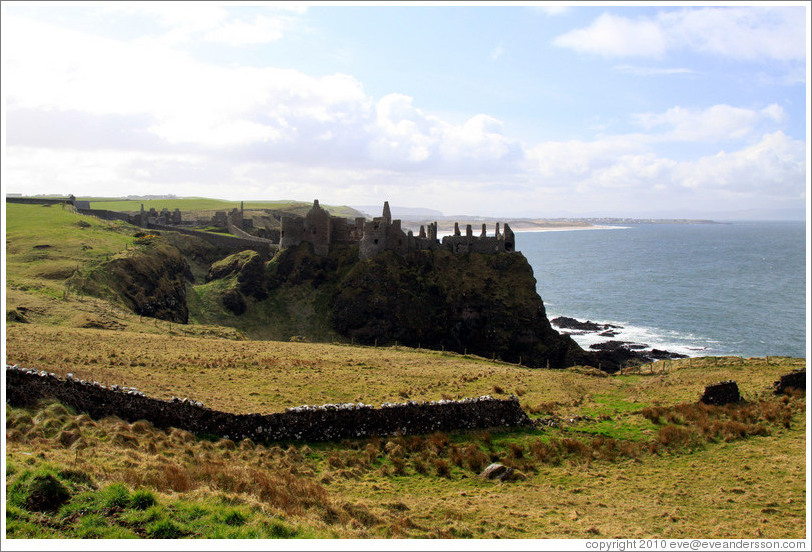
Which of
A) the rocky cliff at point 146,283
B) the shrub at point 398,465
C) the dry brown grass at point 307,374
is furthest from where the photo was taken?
the rocky cliff at point 146,283

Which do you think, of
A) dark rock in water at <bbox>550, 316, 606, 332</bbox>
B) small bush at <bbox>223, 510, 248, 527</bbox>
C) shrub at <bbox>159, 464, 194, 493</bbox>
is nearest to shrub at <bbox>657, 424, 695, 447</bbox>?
small bush at <bbox>223, 510, 248, 527</bbox>

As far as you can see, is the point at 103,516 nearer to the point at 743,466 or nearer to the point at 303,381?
the point at 303,381

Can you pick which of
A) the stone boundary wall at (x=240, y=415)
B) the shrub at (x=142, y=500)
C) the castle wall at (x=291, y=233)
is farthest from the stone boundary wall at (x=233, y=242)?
the shrub at (x=142, y=500)

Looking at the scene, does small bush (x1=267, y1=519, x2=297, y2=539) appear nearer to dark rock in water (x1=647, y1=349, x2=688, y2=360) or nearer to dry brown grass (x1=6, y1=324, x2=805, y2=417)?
dry brown grass (x1=6, y1=324, x2=805, y2=417)

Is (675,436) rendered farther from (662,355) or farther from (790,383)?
(662,355)

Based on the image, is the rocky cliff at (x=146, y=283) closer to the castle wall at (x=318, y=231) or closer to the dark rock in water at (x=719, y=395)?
the castle wall at (x=318, y=231)

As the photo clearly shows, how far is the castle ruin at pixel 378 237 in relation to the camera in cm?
5934

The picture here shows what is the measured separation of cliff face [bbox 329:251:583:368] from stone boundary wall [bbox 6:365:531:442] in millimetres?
32343

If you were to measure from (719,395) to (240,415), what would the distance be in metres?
22.4

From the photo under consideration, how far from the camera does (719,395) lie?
26.9 meters

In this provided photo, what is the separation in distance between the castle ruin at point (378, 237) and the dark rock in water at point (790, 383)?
3288cm

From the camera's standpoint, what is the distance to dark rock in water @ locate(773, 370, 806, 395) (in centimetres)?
2800

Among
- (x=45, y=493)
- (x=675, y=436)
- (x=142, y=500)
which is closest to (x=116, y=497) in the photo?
(x=142, y=500)

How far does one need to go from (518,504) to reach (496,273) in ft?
147
